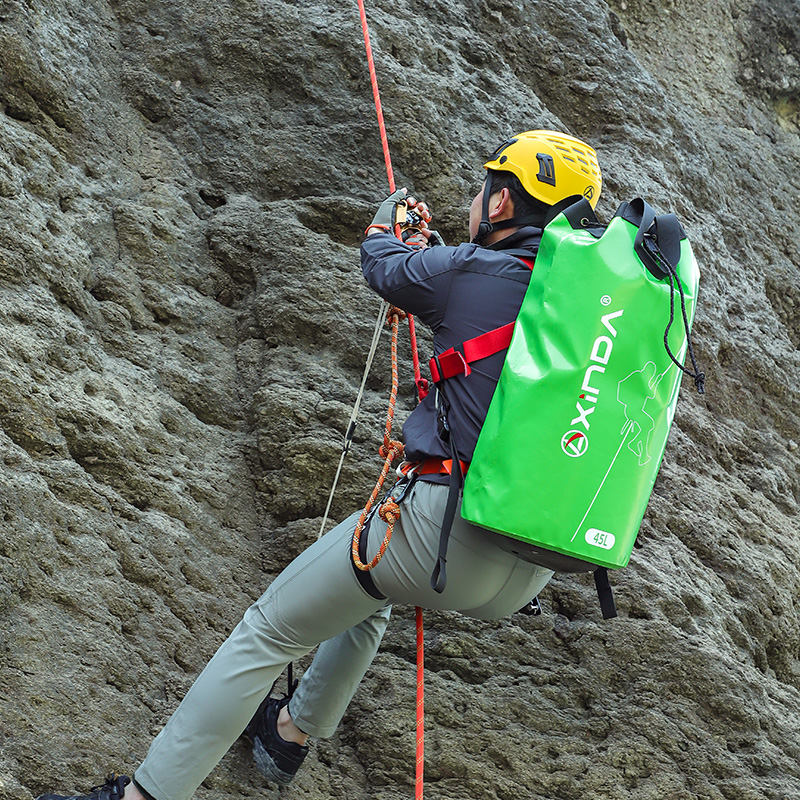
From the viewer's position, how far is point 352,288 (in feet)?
14.6

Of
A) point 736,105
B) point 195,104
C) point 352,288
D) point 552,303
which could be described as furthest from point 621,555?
point 736,105

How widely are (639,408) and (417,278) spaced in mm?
791

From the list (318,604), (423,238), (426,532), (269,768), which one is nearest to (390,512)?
(426,532)

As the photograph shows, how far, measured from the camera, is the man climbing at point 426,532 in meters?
2.75

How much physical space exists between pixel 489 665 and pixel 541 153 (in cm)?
220

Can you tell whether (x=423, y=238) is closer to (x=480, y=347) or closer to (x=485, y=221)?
(x=485, y=221)

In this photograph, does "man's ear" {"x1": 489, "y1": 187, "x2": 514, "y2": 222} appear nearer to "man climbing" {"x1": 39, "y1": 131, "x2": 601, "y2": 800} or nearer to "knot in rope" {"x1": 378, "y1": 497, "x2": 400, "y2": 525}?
"man climbing" {"x1": 39, "y1": 131, "x2": 601, "y2": 800}

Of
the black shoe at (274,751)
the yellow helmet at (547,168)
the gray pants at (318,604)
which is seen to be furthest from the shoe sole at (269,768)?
the yellow helmet at (547,168)

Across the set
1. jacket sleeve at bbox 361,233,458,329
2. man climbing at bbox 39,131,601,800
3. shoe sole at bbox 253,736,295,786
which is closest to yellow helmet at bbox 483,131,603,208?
man climbing at bbox 39,131,601,800

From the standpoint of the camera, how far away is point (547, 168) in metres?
2.93

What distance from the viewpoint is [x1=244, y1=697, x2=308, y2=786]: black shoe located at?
3312 mm

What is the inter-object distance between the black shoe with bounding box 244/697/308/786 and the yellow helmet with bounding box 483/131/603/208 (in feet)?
6.98

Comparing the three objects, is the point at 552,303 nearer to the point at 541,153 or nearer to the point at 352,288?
the point at 541,153

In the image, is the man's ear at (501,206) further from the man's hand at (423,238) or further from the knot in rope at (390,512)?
→ the knot in rope at (390,512)
